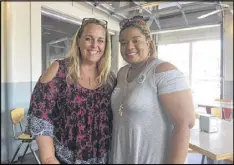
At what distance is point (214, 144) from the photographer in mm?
1246

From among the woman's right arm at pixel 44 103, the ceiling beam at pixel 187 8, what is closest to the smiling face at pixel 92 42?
the woman's right arm at pixel 44 103

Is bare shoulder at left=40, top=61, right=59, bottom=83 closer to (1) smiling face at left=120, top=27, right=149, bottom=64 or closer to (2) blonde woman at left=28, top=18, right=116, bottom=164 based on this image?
(2) blonde woman at left=28, top=18, right=116, bottom=164

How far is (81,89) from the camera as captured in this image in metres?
0.66

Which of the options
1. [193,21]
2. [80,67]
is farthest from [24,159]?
[193,21]

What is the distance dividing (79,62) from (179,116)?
344 mm

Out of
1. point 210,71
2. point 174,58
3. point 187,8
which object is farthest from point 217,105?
point 174,58

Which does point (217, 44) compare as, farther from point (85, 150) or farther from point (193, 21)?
point (85, 150)

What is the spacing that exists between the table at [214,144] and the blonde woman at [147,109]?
1.69 ft

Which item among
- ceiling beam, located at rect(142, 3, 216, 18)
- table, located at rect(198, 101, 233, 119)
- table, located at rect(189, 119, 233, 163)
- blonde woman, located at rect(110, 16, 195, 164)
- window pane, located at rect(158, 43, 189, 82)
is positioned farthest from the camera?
ceiling beam, located at rect(142, 3, 216, 18)

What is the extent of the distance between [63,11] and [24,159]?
1740mm

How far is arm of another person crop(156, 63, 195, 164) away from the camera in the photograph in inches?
21.9

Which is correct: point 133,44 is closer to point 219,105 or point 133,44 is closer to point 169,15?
point 219,105

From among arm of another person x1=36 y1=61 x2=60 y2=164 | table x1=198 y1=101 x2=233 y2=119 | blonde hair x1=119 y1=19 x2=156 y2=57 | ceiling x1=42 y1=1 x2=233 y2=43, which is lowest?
table x1=198 y1=101 x2=233 y2=119

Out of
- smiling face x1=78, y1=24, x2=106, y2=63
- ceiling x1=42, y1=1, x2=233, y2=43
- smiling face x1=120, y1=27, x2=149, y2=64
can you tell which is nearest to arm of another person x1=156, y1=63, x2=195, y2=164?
smiling face x1=120, y1=27, x2=149, y2=64
